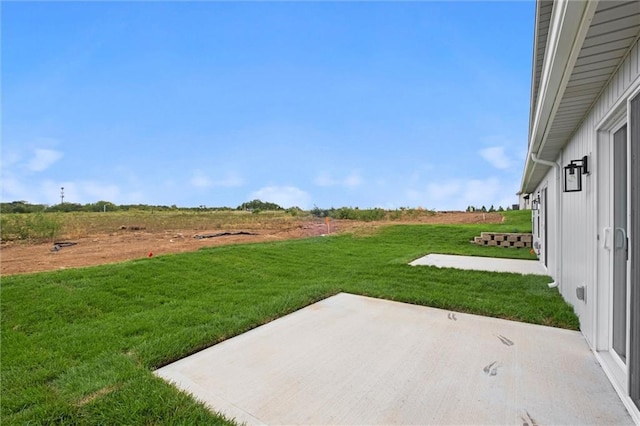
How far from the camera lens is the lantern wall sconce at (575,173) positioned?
297 cm

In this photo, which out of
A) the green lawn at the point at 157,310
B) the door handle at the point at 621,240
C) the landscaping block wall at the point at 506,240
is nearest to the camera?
the green lawn at the point at 157,310

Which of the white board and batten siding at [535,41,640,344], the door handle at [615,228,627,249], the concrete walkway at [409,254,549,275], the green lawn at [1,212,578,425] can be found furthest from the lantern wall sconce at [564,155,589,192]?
the concrete walkway at [409,254,549,275]

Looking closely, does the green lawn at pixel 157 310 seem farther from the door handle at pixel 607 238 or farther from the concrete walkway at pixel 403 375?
the door handle at pixel 607 238

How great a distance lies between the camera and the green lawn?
201cm

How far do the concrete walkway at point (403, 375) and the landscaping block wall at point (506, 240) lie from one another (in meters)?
7.71

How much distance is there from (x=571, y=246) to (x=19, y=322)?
634 cm

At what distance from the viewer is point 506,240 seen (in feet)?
33.5

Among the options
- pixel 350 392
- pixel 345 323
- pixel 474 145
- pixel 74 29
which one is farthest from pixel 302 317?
pixel 474 145

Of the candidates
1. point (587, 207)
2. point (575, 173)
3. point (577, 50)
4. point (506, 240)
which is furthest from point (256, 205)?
point (577, 50)

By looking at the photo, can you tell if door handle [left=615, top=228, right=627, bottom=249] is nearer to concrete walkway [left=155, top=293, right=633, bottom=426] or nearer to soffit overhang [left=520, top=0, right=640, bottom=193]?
concrete walkway [left=155, top=293, right=633, bottom=426]

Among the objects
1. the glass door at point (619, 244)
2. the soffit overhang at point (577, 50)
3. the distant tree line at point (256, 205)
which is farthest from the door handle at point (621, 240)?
the distant tree line at point (256, 205)

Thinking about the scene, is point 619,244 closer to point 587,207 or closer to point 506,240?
point 587,207

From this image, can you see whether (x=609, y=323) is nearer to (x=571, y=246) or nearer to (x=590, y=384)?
(x=590, y=384)

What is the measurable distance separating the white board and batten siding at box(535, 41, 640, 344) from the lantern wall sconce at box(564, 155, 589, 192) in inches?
2.8
